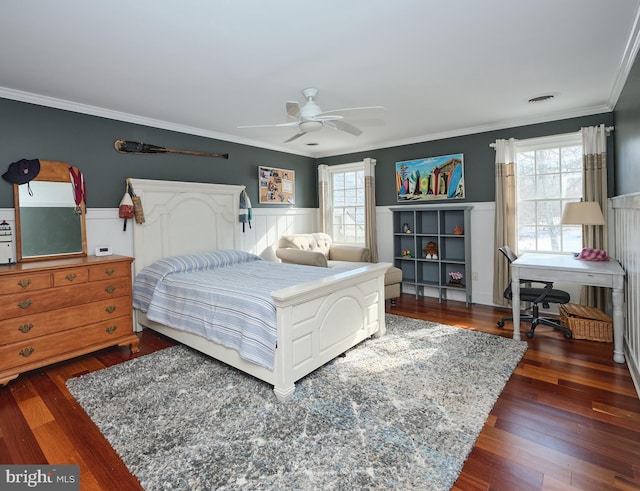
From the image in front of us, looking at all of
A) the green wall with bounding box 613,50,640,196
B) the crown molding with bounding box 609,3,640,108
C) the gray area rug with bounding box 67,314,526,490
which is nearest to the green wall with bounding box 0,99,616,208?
the green wall with bounding box 613,50,640,196

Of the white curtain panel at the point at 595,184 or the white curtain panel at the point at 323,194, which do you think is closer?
the white curtain panel at the point at 595,184

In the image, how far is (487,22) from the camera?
81.2 inches

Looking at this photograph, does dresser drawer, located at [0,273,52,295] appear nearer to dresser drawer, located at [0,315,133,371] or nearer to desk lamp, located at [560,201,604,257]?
dresser drawer, located at [0,315,133,371]

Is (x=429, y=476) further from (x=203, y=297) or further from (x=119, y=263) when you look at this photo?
(x=119, y=263)

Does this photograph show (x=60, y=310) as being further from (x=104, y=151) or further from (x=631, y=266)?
(x=631, y=266)

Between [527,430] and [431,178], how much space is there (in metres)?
3.66

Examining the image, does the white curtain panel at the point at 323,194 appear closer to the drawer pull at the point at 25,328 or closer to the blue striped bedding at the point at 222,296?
the blue striped bedding at the point at 222,296

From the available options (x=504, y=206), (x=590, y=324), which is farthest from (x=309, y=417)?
(x=504, y=206)

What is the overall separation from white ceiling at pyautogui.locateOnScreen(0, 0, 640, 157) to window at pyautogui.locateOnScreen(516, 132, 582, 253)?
452 millimetres

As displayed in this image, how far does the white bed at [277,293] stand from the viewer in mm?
2428

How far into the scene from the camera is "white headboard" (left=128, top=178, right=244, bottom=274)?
151 inches

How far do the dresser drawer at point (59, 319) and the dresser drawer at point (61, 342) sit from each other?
1.7 inches

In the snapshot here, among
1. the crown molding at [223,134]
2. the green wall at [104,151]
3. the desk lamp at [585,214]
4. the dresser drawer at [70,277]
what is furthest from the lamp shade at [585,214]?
the dresser drawer at [70,277]

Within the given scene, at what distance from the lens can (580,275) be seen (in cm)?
300
